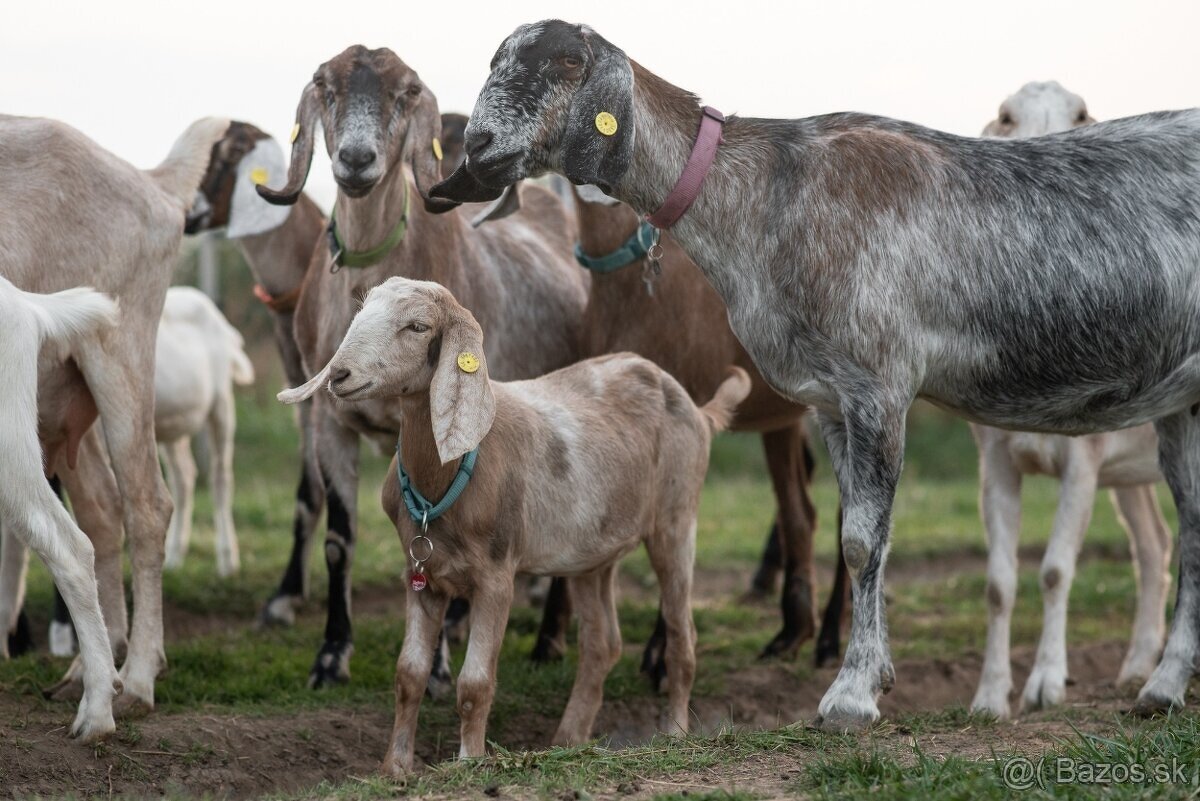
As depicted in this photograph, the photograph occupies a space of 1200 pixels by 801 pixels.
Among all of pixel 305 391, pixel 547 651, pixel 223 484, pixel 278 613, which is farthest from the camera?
pixel 223 484

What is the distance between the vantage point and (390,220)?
6449 millimetres

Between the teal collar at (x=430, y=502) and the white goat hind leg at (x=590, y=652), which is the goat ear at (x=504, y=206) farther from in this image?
the teal collar at (x=430, y=502)

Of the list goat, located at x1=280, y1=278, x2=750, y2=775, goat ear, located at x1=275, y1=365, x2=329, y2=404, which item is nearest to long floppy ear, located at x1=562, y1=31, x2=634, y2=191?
goat, located at x1=280, y1=278, x2=750, y2=775

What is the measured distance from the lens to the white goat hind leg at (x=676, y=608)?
19.3 feet

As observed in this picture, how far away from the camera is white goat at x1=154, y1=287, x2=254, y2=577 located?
31.0 ft

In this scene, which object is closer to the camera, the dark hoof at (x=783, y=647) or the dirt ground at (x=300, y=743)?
the dirt ground at (x=300, y=743)

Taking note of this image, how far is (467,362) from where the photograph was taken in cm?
491

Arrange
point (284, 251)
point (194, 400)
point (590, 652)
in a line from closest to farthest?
point (590, 652) < point (284, 251) < point (194, 400)

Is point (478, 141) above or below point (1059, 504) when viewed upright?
above

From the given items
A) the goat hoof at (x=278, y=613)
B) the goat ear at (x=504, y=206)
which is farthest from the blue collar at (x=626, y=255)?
the goat hoof at (x=278, y=613)

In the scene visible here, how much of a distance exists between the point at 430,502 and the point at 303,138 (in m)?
2.11

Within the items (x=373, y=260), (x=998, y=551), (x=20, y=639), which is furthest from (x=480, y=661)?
(x=20, y=639)

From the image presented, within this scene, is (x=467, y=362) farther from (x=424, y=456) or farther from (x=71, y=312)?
(x=71, y=312)

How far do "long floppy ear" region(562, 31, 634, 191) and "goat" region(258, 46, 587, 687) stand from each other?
3.88 ft
